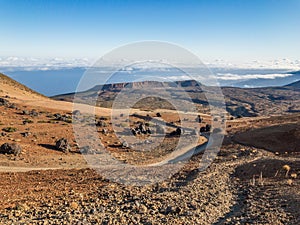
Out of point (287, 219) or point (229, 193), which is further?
point (229, 193)

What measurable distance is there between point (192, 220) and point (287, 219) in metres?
3.54

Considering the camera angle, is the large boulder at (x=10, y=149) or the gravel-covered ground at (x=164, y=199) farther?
the large boulder at (x=10, y=149)

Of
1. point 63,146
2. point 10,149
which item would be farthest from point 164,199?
point 63,146

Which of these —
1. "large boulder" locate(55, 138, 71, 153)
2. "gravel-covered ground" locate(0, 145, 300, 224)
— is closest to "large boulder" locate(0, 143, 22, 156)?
"large boulder" locate(55, 138, 71, 153)

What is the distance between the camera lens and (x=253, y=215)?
11625 mm

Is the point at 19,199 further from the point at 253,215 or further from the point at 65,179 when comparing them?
the point at 253,215

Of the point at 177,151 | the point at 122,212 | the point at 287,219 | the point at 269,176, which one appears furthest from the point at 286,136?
the point at 122,212

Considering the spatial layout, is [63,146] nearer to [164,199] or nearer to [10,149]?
[10,149]

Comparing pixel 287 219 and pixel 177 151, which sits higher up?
pixel 287 219

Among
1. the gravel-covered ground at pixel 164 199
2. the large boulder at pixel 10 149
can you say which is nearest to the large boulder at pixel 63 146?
the large boulder at pixel 10 149

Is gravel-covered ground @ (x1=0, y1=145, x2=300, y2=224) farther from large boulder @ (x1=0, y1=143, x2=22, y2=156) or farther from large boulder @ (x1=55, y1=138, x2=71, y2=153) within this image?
large boulder @ (x1=55, y1=138, x2=71, y2=153)

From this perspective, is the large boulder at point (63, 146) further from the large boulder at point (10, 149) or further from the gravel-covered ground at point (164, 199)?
the gravel-covered ground at point (164, 199)

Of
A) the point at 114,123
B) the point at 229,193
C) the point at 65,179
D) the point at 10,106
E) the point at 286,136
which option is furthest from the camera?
the point at 10,106

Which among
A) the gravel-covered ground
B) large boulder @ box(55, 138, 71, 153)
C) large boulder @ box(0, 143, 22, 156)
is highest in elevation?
the gravel-covered ground
